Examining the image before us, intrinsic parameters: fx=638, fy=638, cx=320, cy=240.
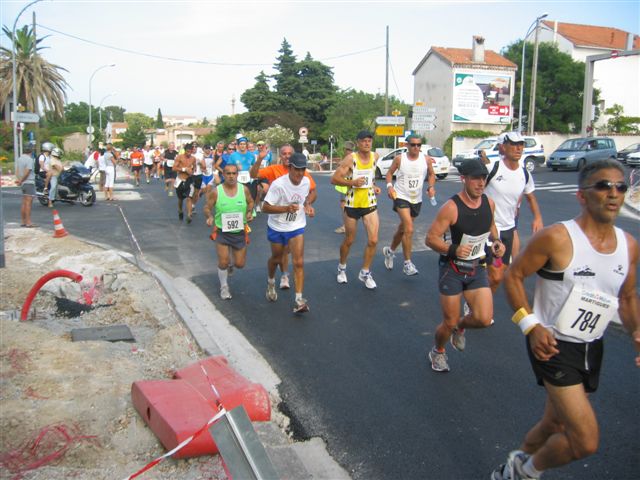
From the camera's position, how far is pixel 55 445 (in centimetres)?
394

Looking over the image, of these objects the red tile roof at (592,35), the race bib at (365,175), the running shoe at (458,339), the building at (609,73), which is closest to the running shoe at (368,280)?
the race bib at (365,175)

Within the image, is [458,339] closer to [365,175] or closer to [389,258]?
[365,175]

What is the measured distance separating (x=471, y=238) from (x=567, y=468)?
2027 millimetres

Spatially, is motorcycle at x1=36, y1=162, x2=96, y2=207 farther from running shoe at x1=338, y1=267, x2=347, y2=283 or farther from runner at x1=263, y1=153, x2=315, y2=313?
runner at x1=263, y1=153, x2=315, y2=313

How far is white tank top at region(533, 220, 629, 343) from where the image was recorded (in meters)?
3.23

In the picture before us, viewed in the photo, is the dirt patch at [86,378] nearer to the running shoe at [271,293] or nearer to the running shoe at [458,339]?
the running shoe at [271,293]

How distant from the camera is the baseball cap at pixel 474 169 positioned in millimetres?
5168

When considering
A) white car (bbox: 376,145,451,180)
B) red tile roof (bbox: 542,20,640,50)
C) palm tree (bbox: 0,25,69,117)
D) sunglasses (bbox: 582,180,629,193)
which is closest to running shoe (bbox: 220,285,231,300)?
sunglasses (bbox: 582,180,629,193)

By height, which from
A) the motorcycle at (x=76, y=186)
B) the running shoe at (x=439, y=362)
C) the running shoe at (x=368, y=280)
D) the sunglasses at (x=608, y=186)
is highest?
the sunglasses at (x=608, y=186)

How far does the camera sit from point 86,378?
16.3ft

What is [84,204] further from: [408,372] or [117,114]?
[117,114]

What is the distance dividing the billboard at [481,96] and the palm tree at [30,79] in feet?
101

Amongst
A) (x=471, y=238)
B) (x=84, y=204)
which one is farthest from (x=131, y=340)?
(x=84, y=204)

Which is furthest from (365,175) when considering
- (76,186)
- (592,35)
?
(592,35)
